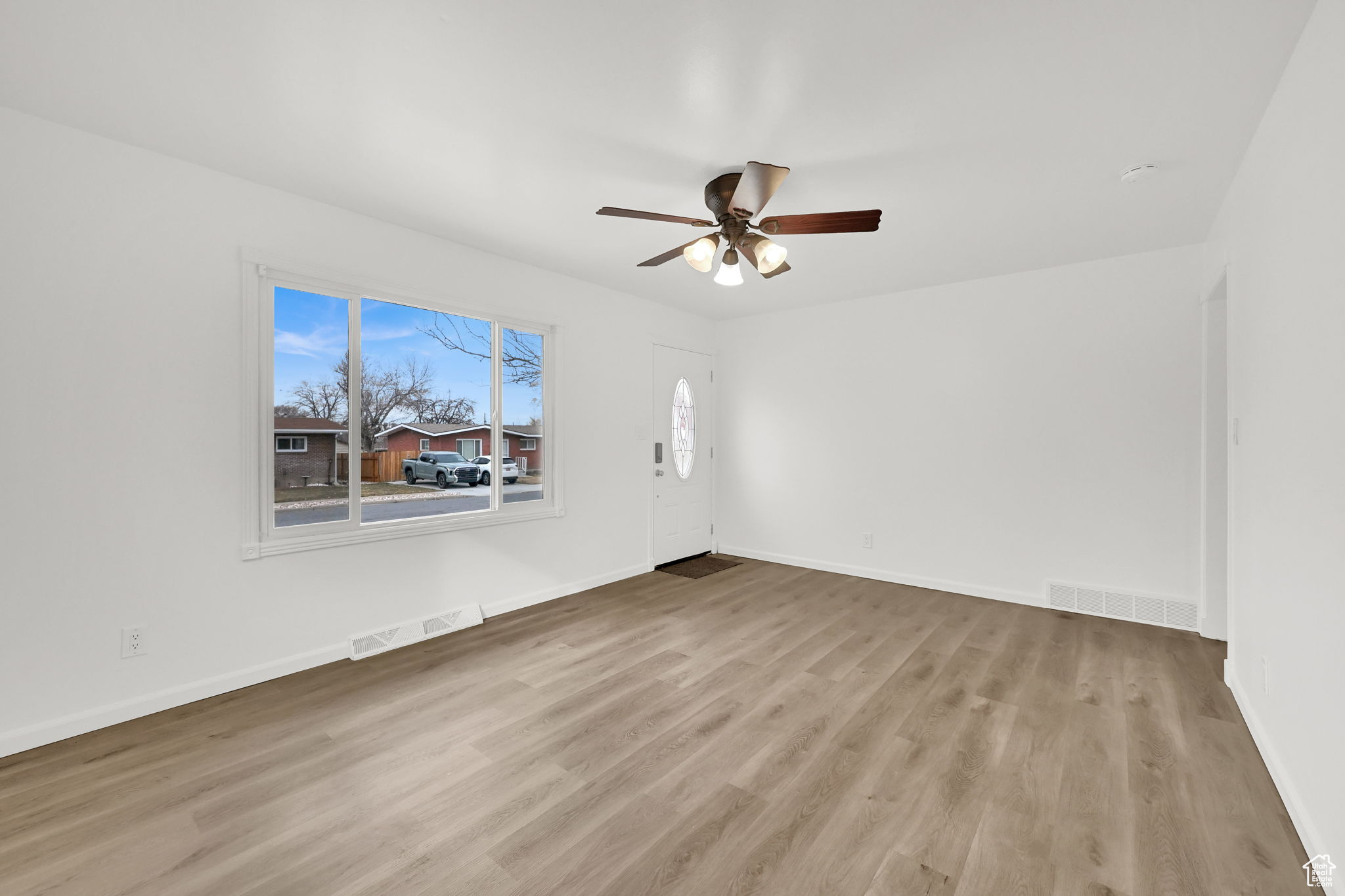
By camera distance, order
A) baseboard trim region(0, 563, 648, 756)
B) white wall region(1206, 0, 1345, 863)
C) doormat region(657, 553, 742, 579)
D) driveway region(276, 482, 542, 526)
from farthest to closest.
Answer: doormat region(657, 553, 742, 579), driveway region(276, 482, 542, 526), baseboard trim region(0, 563, 648, 756), white wall region(1206, 0, 1345, 863)

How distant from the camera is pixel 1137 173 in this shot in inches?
106

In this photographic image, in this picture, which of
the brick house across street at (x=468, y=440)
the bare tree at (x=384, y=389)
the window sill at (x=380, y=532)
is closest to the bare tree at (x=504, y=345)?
the bare tree at (x=384, y=389)

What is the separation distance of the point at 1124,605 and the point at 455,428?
16.1 ft

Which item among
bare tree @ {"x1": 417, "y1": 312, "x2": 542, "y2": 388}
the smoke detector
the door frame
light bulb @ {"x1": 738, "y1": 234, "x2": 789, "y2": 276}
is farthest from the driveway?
the smoke detector

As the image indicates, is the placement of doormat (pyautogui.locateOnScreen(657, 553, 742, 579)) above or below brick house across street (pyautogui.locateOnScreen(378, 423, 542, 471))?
below

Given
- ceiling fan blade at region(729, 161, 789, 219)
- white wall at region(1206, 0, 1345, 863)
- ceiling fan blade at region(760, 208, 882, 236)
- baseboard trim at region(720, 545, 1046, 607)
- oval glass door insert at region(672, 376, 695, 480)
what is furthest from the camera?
oval glass door insert at region(672, 376, 695, 480)

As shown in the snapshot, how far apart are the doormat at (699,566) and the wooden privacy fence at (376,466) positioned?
8.71 feet

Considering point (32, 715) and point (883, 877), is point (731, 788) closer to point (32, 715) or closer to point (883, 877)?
point (883, 877)

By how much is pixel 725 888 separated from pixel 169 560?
9.34 feet

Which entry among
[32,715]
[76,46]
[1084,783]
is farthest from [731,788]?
[76,46]

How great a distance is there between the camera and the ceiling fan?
2.39 meters

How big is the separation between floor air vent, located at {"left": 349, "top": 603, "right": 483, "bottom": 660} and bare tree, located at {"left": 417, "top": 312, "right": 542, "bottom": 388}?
5.58ft

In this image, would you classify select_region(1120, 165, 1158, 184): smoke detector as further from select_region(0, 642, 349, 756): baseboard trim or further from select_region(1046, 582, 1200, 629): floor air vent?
select_region(0, 642, 349, 756): baseboard trim

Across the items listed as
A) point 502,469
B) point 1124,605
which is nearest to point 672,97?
point 502,469
